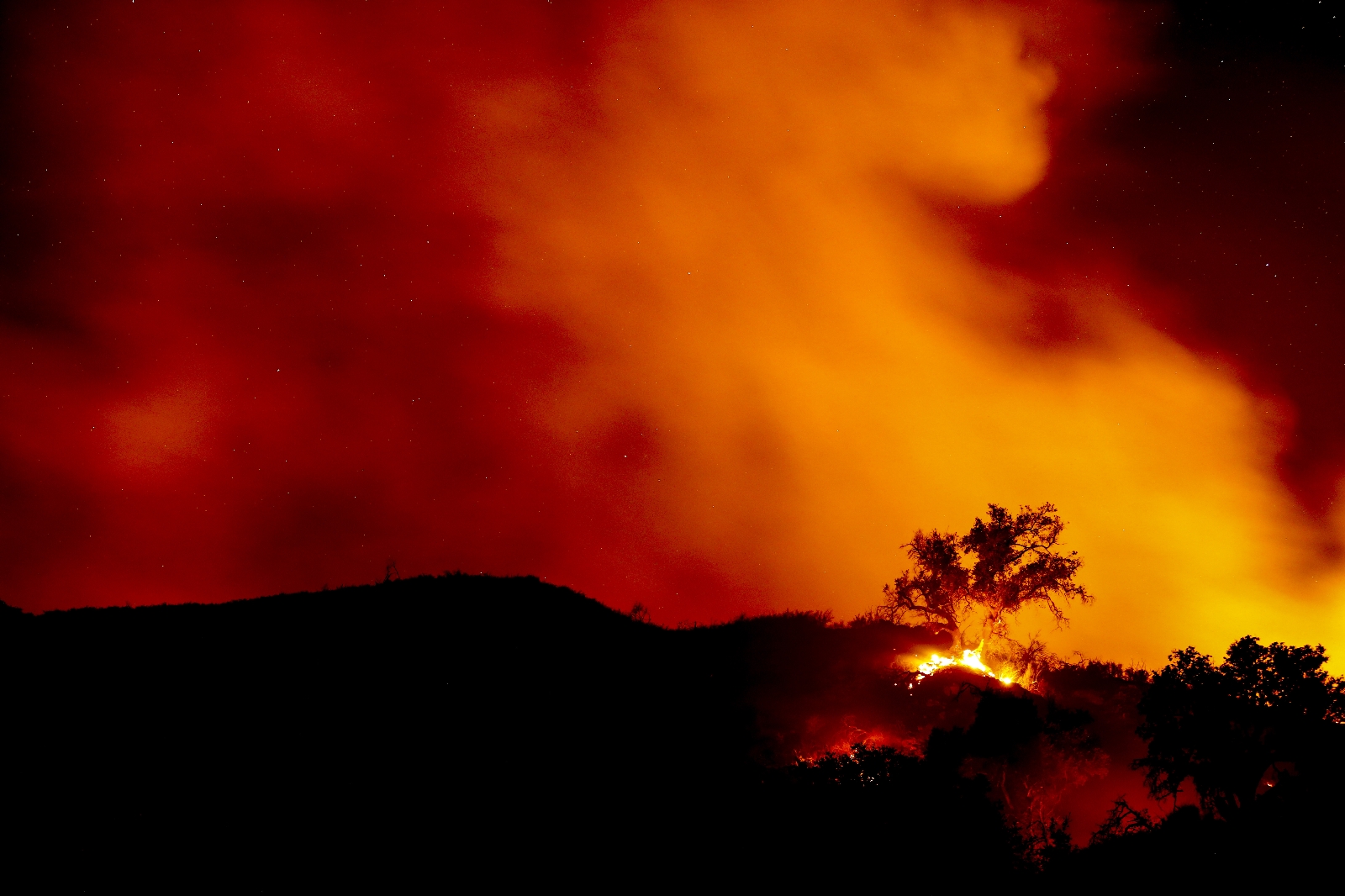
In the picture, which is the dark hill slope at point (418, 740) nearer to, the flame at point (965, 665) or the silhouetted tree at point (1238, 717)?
the flame at point (965, 665)

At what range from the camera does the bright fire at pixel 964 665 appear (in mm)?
30136

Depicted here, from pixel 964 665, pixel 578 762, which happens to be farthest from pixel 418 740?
pixel 964 665

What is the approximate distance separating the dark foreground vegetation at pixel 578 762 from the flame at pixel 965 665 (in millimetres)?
1028

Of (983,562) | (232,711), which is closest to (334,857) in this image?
(232,711)

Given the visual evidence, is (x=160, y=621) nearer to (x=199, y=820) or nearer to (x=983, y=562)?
(x=199, y=820)

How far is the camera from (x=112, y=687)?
2216 cm

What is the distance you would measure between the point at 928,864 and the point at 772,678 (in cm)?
1686

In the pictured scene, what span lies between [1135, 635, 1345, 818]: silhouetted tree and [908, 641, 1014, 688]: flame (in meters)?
12.0

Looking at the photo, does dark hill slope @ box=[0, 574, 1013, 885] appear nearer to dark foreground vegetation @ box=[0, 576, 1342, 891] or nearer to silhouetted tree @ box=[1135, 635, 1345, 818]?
dark foreground vegetation @ box=[0, 576, 1342, 891]

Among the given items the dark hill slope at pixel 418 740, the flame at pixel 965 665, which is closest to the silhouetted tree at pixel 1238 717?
the dark hill slope at pixel 418 740

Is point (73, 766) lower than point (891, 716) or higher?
lower

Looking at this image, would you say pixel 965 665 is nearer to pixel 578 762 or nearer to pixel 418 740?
pixel 578 762

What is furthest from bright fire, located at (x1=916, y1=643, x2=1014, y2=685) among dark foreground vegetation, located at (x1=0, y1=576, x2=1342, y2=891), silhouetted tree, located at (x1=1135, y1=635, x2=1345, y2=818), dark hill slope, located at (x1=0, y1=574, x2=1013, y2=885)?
silhouetted tree, located at (x1=1135, y1=635, x2=1345, y2=818)

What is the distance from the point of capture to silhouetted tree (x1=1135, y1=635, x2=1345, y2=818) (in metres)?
16.5
